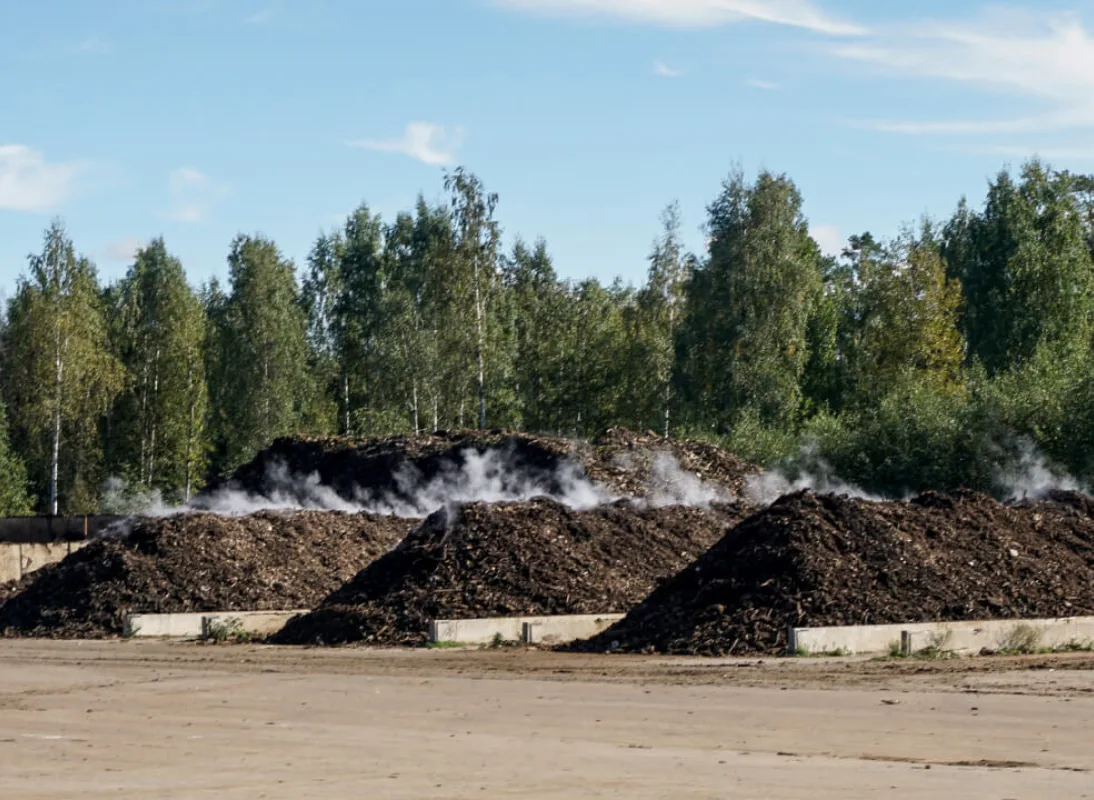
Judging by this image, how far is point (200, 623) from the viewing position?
28.6 m

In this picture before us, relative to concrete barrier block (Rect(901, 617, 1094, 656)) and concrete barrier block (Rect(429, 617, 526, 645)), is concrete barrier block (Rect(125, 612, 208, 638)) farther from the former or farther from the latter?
concrete barrier block (Rect(901, 617, 1094, 656))

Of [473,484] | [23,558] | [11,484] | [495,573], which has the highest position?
[11,484]

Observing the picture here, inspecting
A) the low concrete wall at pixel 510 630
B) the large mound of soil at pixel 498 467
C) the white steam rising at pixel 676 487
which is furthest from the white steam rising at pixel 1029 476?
the low concrete wall at pixel 510 630

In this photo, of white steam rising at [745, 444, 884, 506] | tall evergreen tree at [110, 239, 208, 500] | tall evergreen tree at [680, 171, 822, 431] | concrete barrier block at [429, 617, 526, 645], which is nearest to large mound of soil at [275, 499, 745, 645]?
concrete barrier block at [429, 617, 526, 645]

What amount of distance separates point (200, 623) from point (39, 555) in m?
13.8

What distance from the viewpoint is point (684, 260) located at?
6781cm

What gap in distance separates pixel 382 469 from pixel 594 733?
2924cm

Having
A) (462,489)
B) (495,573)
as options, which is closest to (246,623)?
(495,573)

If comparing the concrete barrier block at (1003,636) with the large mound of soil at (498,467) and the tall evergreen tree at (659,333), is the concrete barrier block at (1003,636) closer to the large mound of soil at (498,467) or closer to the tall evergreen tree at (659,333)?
the large mound of soil at (498,467)

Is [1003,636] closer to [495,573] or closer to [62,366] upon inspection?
[495,573]

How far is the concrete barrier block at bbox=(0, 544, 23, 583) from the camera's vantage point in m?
39.9

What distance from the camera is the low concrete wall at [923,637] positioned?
21.5m

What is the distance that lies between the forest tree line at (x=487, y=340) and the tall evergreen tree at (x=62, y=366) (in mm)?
123

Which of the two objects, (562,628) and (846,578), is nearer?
(846,578)
